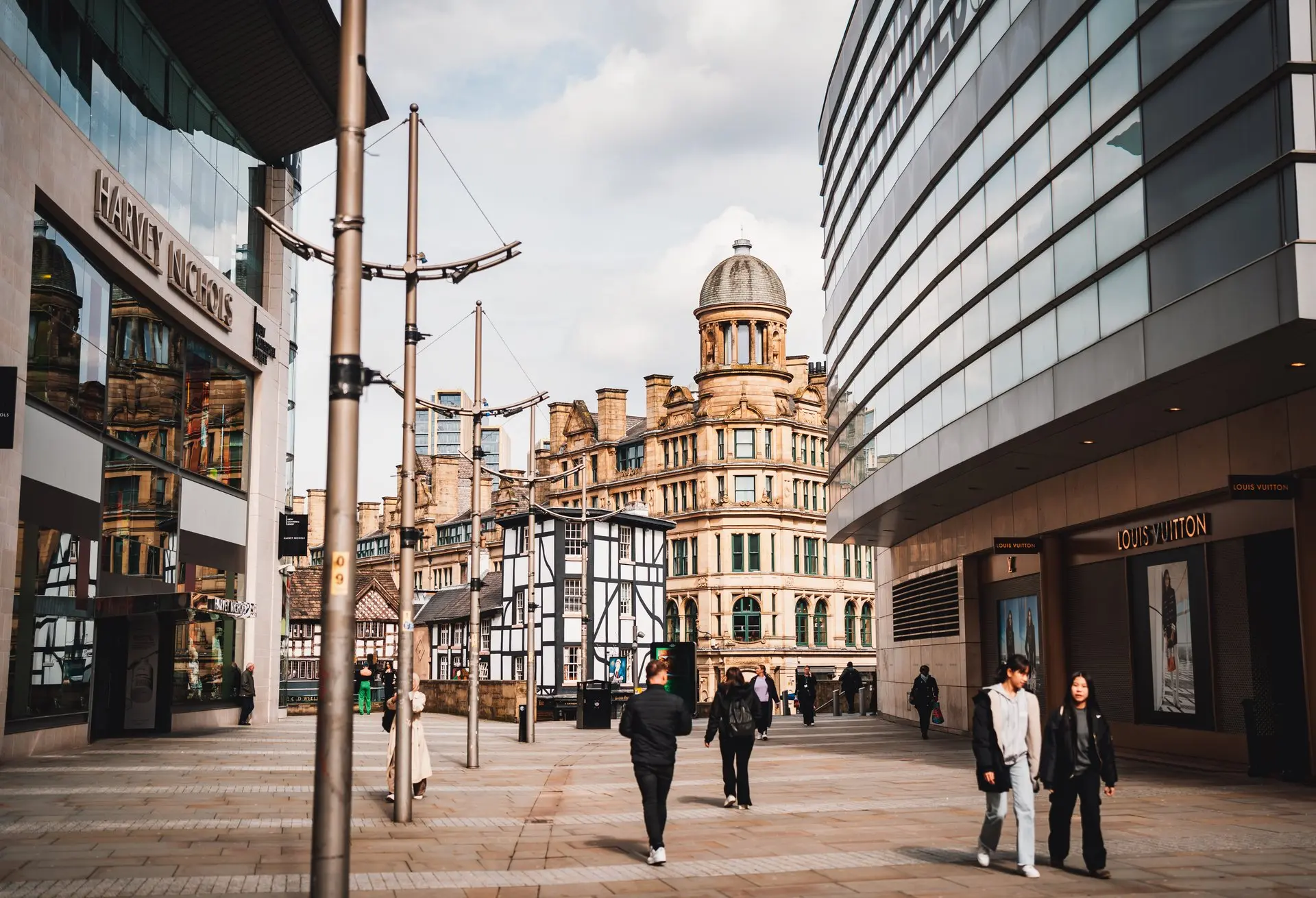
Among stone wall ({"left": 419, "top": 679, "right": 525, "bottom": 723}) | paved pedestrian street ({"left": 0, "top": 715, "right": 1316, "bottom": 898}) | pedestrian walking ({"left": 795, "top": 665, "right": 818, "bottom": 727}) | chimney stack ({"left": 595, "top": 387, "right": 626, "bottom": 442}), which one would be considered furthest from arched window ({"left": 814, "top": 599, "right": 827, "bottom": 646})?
paved pedestrian street ({"left": 0, "top": 715, "right": 1316, "bottom": 898})

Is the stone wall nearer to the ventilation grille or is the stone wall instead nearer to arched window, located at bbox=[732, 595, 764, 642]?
the ventilation grille

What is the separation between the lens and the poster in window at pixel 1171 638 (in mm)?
21531

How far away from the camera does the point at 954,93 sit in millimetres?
26906

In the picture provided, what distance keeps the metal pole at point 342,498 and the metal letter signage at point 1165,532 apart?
16.9 m

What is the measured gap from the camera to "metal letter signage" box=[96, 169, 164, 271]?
25.3 m

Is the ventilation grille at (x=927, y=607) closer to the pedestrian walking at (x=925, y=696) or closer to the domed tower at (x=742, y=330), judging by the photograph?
the pedestrian walking at (x=925, y=696)

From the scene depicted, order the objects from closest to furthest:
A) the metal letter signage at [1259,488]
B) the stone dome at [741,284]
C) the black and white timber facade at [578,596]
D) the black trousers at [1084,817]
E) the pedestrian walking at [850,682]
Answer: the black trousers at [1084,817]
the metal letter signage at [1259,488]
the pedestrian walking at [850,682]
the black and white timber facade at [578,596]
the stone dome at [741,284]

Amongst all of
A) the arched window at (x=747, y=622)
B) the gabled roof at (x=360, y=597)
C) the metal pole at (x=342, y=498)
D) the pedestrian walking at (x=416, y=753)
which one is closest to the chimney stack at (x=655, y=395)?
the arched window at (x=747, y=622)

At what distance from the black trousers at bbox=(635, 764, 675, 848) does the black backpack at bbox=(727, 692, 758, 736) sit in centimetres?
434

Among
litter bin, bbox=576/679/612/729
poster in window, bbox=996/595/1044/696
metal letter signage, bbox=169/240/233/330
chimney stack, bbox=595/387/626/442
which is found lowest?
litter bin, bbox=576/679/612/729

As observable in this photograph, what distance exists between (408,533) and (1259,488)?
11.2 m

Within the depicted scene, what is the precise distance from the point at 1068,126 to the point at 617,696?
2959 cm

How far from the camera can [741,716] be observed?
1652cm

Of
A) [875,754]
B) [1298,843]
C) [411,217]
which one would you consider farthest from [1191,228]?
[875,754]
